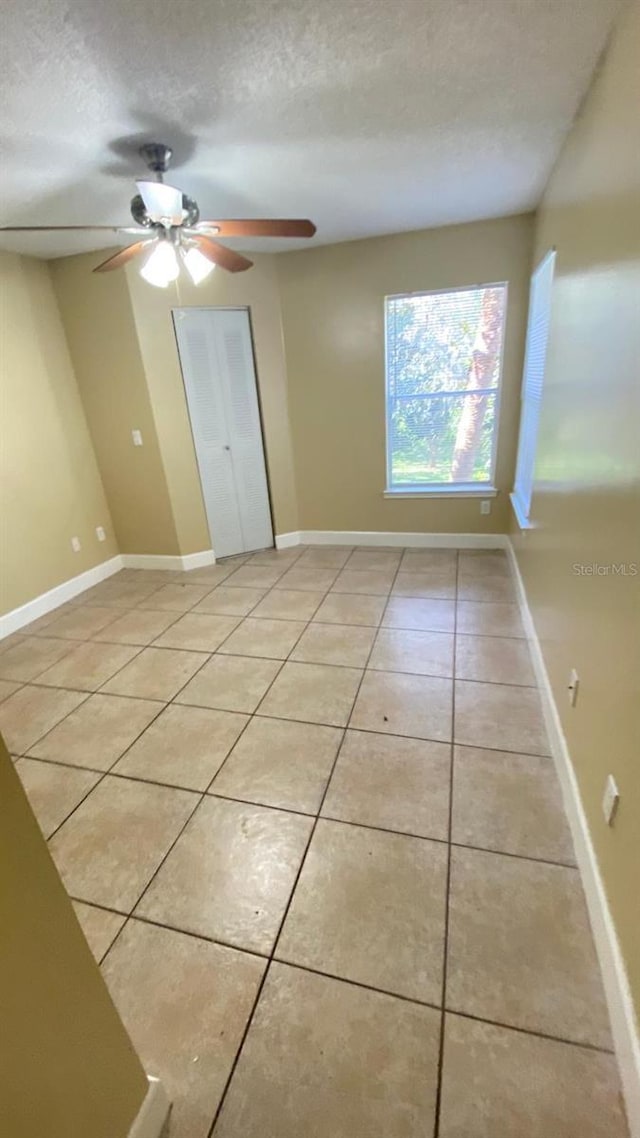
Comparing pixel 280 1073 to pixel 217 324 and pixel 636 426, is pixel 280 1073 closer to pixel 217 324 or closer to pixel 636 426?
pixel 636 426

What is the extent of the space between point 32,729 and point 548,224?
3801 mm

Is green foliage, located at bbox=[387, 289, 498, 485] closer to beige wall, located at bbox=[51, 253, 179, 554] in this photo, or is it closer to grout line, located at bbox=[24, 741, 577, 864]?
beige wall, located at bbox=[51, 253, 179, 554]

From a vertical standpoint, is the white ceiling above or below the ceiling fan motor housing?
above

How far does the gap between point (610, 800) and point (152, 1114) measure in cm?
127

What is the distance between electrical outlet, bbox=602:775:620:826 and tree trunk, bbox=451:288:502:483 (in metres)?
3.05

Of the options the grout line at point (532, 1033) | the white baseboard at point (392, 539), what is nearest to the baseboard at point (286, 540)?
the white baseboard at point (392, 539)

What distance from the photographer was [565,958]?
4.06 feet

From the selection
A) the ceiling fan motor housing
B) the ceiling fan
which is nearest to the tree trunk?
the ceiling fan

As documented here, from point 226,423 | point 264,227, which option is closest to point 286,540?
point 226,423

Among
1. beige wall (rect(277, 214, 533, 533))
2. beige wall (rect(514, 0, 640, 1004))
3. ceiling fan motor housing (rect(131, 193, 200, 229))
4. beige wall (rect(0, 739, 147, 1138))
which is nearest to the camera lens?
beige wall (rect(0, 739, 147, 1138))

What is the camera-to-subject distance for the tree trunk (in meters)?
3.48

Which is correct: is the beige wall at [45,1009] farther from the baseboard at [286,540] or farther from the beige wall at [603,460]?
the baseboard at [286,540]

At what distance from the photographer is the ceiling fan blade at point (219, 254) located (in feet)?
7.41

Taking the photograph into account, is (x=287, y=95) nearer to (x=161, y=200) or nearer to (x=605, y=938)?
(x=161, y=200)
